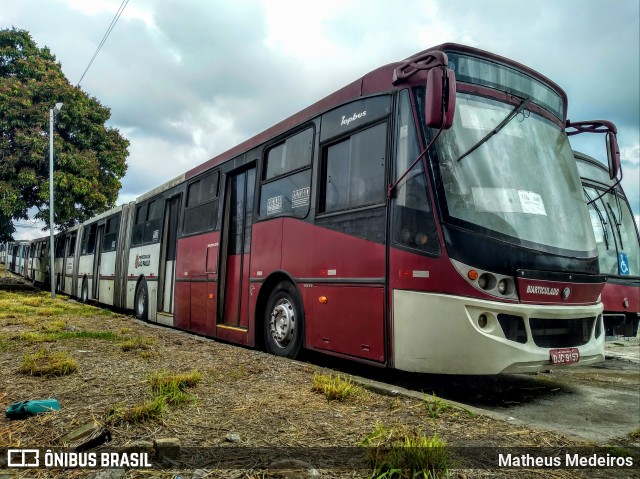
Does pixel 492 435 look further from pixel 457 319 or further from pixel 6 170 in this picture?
pixel 6 170

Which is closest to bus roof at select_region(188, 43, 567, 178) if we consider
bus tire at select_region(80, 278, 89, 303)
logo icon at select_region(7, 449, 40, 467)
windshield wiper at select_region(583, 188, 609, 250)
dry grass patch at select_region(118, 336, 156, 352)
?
windshield wiper at select_region(583, 188, 609, 250)

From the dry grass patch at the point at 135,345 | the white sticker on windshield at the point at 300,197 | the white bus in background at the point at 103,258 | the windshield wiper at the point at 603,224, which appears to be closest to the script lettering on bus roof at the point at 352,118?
the white sticker on windshield at the point at 300,197

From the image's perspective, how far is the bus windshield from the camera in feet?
14.3

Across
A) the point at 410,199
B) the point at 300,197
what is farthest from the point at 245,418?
the point at 300,197

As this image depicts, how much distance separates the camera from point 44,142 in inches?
768

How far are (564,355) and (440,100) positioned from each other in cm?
252

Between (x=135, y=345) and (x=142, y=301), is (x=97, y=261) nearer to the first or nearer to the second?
(x=142, y=301)

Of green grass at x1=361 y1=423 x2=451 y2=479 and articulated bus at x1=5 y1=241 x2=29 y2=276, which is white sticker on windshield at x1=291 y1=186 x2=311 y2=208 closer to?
green grass at x1=361 y1=423 x2=451 y2=479

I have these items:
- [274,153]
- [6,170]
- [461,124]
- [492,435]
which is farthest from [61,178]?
[492,435]

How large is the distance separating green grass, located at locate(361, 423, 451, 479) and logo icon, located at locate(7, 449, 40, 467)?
1.65 meters

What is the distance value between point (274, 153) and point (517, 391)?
4.27 meters

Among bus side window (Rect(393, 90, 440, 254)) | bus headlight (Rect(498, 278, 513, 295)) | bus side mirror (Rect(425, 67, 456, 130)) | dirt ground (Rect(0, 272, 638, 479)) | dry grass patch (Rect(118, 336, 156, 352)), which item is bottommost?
dirt ground (Rect(0, 272, 638, 479))

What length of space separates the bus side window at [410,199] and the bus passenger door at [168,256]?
6485 millimetres

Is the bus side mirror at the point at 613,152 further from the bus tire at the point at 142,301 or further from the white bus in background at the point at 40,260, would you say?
the white bus in background at the point at 40,260
